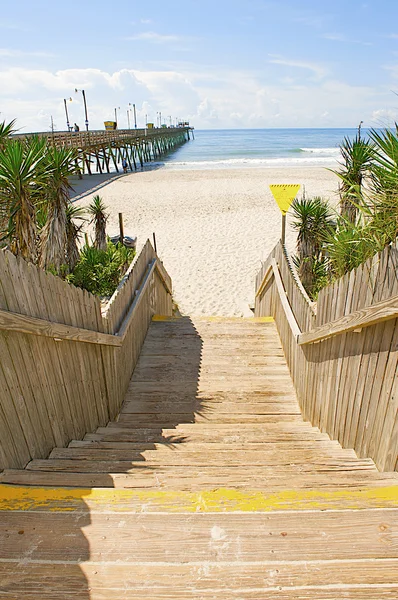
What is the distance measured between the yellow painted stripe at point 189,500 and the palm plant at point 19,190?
146 inches

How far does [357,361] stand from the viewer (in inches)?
112

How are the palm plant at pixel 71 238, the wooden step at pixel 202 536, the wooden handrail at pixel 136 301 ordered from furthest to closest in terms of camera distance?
the palm plant at pixel 71 238, the wooden handrail at pixel 136 301, the wooden step at pixel 202 536

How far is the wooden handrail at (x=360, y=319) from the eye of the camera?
7.37 feet

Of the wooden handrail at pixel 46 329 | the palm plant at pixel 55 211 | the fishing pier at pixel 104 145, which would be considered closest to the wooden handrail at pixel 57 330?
the wooden handrail at pixel 46 329

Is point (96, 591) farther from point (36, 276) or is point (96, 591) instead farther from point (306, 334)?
point (306, 334)

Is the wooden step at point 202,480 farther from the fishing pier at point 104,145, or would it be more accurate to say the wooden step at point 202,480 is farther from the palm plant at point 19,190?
the fishing pier at point 104,145

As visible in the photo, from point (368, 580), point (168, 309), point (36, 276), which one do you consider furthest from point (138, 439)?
point (168, 309)

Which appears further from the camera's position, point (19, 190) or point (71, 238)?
point (71, 238)

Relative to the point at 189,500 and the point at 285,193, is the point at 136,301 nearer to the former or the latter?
the point at 285,193

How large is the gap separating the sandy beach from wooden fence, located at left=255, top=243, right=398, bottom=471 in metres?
2.06

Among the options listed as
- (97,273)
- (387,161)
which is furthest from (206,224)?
(387,161)

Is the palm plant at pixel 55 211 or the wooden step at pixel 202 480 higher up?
the palm plant at pixel 55 211

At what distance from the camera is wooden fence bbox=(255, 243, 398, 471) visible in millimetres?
2352

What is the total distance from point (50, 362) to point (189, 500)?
4.41 feet
